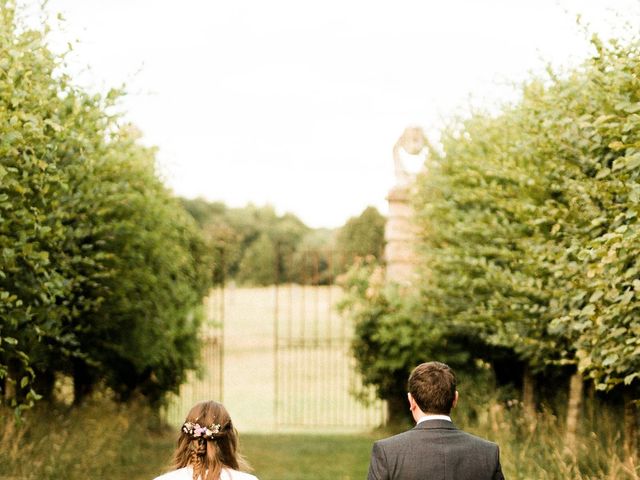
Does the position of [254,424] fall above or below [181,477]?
below

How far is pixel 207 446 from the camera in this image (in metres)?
3.74

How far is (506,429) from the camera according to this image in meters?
9.85

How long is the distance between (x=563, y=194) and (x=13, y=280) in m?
5.56

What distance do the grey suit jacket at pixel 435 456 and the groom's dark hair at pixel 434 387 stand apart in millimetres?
73

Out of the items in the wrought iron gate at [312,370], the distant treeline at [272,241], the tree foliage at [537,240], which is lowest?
the wrought iron gate at [312,370]

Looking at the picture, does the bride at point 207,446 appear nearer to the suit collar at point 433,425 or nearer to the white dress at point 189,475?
the white dress at point 189,475

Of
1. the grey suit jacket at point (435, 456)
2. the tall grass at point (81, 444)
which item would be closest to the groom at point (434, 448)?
the grey suit jacket at point (435, 456)

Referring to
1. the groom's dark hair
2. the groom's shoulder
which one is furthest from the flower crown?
the groom's dark hair

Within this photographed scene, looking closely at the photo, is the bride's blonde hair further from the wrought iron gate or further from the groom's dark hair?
the wrought iron gate

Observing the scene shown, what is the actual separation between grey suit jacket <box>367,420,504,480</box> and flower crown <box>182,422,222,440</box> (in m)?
0.75

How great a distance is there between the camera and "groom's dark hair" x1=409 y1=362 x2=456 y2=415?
385 centimetres

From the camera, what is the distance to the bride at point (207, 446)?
3.73 m

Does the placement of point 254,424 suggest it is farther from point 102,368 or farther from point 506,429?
point 506,429

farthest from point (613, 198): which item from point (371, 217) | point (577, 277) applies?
point (371, 217)
